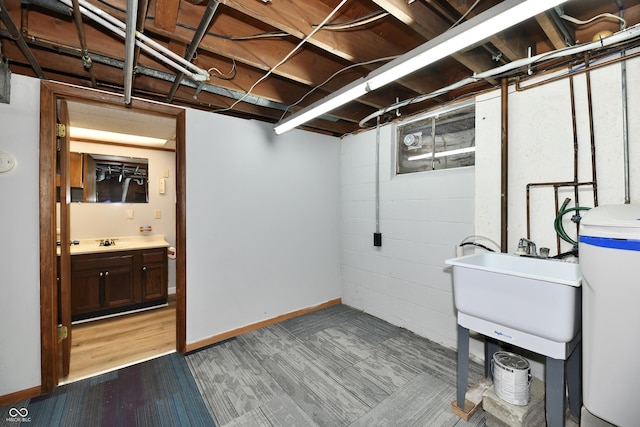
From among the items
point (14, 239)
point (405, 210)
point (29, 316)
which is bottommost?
point (29, 316)

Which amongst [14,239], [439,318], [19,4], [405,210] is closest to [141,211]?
[14,239]

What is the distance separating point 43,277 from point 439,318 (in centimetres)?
326

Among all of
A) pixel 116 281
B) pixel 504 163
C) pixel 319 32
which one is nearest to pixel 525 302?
pixel 504 163

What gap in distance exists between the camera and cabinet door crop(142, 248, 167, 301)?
3.59 meters

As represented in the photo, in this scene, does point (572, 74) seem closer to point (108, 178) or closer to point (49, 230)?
point (49, 230)

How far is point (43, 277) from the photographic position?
1.98 m

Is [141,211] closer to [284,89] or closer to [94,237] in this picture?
[94,237]

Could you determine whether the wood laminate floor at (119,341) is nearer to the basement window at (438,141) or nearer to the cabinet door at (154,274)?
the cabinet door at (154,274)

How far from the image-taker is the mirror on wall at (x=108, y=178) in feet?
11.9

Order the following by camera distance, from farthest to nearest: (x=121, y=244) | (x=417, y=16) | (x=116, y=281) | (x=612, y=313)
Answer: (x=121, y=244) < (x=116, y=281) < (x=417, y=16) < (x=612, y=313)

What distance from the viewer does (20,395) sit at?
1.92m

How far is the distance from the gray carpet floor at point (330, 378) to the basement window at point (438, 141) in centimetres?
176

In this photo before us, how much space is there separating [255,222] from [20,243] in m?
1.77

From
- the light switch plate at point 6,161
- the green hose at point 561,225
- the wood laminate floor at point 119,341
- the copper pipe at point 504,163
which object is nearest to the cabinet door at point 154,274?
the wood laminate floor at point 119,341
